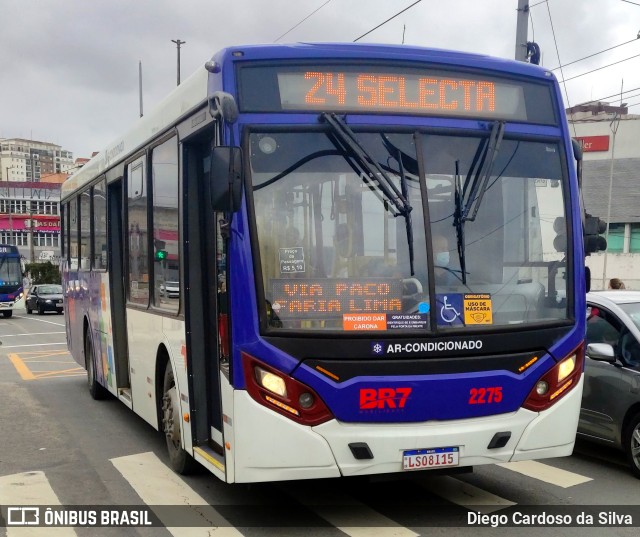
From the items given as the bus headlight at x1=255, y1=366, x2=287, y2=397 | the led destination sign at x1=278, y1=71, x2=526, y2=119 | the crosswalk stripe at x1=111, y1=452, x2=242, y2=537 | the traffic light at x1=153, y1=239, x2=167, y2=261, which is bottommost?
the crosswalk stripe at x1=111, y1=452, x2=242, y2=537

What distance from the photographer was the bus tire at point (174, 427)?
279 inches

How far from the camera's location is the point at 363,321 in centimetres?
539

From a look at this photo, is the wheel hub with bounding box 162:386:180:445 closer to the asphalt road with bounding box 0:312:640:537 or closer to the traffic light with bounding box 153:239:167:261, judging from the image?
the asphalt road with bounding box 0:312:640:537

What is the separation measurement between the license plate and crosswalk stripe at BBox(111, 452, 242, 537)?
1.26 m

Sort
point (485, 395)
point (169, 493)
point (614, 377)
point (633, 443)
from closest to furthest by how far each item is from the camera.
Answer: point (485, 395) → point (169, 493) → point (633, 443) → point (614, 377)

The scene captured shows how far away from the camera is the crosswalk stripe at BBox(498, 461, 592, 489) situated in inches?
281

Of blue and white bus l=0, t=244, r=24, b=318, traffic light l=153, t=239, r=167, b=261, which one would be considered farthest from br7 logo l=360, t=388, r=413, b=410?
blue and white bus l=0, t=244, r=24, b=318

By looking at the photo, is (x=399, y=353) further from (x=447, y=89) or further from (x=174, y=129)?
(x=174, y=129)

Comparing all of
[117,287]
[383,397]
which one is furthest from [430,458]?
[117,287]

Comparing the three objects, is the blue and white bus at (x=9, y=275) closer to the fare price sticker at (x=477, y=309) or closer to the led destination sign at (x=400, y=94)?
the led destination sign at (x=400, y=94)

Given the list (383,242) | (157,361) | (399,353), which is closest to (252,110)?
(383,242)

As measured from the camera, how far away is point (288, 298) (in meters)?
5.39

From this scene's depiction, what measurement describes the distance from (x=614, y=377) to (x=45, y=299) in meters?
37.9

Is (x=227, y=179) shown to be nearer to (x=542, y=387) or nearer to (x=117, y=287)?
(x=542, y=387)
